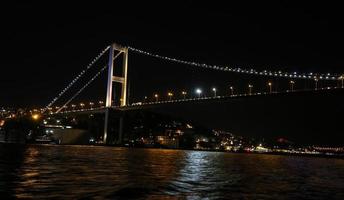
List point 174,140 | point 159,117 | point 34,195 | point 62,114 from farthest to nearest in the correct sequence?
point 159,117, point 174,140, point 62,114, point 34,195

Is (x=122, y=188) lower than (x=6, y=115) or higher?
lower

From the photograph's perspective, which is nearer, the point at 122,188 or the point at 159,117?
the point at 122,188

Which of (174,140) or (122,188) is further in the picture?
(174,140)

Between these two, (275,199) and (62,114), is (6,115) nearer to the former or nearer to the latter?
Answer: (62,114)

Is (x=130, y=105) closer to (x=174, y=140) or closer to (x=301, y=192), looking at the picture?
(x=174, y=140)

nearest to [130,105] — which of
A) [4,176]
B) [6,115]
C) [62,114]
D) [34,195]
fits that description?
[62,114]

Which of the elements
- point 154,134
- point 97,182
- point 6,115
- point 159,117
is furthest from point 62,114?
point 97,182

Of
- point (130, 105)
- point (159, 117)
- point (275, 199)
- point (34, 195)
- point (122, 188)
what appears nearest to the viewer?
point (34, 195)

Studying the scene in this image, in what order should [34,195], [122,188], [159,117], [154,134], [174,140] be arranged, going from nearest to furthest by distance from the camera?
[34,195], [122,188], [174,140], [154,134], [159,117]

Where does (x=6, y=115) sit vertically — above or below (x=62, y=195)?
above
